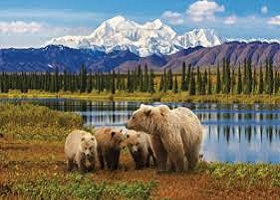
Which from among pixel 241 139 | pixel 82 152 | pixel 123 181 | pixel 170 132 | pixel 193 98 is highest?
pixel 170 132

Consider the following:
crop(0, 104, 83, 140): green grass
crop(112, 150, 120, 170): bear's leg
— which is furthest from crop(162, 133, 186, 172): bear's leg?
crop(0, 104, 83, 140): green grass

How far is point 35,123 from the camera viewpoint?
132 feet

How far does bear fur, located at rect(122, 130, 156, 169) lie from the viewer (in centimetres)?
2067

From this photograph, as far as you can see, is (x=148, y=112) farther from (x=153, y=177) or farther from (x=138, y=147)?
(x=138, y=147)

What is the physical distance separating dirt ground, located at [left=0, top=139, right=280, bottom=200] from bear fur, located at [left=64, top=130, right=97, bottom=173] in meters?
0.43

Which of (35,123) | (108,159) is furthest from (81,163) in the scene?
(35,123)

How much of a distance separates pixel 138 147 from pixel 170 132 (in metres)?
3.14

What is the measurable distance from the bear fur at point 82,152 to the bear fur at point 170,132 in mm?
1495

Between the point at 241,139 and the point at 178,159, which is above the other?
the point at 178,159

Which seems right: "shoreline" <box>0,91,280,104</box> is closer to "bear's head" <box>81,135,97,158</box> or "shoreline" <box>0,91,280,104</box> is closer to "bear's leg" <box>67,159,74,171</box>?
"bear's leg" <box>67,159,74,171</box>

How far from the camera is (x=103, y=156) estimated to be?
21203mm

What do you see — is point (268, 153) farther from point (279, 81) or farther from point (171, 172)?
point (279, 81)

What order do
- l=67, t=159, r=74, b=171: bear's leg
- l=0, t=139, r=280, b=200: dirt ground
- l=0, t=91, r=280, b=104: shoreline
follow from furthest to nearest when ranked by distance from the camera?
l=0, t=91, r=280, b=104: shoreline, l=67, t=159, r=74, b=171: bear's leg, l=0, t=139, r=280, b=200: dirt ground

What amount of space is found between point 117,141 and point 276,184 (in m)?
6.47
